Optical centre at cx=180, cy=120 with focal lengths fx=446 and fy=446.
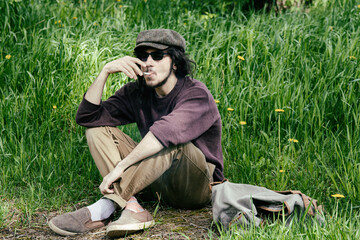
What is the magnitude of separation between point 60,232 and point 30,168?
3.41 ft

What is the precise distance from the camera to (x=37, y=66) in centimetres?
443

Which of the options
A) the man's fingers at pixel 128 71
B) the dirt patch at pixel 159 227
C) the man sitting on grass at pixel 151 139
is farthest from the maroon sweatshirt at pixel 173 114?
the dirt patch at pixel 159 227

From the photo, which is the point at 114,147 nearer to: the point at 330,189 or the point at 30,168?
the point at 30,168

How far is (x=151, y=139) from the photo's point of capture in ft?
9.08

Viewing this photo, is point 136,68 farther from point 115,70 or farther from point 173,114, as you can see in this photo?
point 173,114

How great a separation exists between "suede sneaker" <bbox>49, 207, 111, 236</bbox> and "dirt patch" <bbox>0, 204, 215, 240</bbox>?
47 millimetres

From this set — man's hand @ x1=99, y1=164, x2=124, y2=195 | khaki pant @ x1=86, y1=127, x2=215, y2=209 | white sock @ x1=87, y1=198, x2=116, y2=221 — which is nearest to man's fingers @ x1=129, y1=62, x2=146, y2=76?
khaki pant @ x1=86, y1=127, x2=215, y2=209

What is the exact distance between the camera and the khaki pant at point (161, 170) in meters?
2.83

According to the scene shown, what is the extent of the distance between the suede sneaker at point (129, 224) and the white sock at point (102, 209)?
0.14 m

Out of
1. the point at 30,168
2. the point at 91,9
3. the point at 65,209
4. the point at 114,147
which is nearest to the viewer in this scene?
the point at 114,147

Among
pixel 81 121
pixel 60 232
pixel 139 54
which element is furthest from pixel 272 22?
pixel 60 232

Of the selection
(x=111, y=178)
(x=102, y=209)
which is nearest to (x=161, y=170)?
(x=111, y=178)

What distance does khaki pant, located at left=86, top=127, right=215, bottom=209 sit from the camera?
2.83 m

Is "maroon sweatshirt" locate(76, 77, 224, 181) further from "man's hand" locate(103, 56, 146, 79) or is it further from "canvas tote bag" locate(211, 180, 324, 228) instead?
"canvas tote bag" locate(211, 180, 324, 228)
